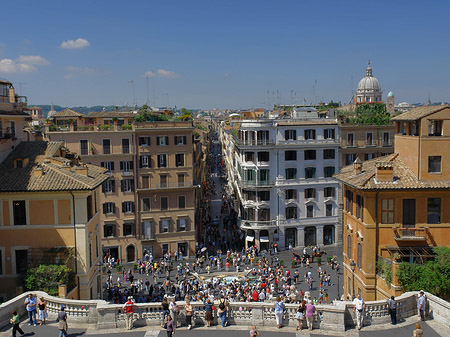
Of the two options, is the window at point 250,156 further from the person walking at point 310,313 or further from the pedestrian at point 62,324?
the pedestrian at point 62,324

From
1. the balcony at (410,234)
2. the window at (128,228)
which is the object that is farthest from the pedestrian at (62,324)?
the window at (128,228)

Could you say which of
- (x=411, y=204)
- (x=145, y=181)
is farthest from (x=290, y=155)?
(x=411, y=204)

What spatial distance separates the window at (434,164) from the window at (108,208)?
37.3m

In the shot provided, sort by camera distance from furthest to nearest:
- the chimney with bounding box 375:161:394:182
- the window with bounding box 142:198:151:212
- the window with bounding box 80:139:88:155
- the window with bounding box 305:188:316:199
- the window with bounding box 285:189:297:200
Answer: the window with bounding box 305:188:316:199, the window with bounding box 285:189:297:200, the window with bounding box 142:198:151:212, the window with bounding box 80:139:88:155, the chimney with bounding box 375:161:394:182

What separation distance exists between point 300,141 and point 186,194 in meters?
15.3

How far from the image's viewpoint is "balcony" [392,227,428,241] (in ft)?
98.3

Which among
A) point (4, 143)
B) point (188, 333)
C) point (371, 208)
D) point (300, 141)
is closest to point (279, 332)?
point (188, 333)

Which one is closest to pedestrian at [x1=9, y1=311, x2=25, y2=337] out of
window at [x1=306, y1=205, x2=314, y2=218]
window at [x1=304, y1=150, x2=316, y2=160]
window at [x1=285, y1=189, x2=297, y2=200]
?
window at [x1=285, y1=189, x2=297, y2=200]

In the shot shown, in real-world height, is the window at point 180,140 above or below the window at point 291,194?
above

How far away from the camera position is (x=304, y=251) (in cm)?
5778

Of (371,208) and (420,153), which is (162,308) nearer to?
(371,208)

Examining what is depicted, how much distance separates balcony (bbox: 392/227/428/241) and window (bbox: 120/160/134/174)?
115 ft

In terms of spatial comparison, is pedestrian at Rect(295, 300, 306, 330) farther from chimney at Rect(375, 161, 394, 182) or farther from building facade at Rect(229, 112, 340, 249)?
building facade at Rect(229, 112, 340, 249)

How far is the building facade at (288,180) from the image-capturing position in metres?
61.0
